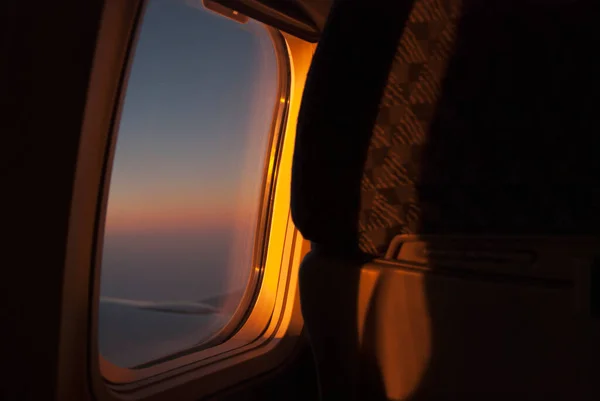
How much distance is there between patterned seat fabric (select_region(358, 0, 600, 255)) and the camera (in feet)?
1.99

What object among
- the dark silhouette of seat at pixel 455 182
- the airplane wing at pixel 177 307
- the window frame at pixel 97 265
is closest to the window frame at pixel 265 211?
the airplane wing at pixel 177 307

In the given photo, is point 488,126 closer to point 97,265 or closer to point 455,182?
point 455,182

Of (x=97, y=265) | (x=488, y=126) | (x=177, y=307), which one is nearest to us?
(x=488, y=126)

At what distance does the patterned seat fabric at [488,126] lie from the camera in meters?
0.61

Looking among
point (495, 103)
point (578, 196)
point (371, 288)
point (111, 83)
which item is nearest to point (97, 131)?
point (111, 83)

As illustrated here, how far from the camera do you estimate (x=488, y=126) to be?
2.17ft

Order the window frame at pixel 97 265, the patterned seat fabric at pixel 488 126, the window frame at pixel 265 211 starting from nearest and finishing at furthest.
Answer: the patterned seat fabric at pixel 488 126, the window frame at pixel 97 265, the window frame at pixel 265 211

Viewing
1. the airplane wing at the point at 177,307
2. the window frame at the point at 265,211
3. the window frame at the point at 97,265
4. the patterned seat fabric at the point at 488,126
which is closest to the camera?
the patterned seat fabric at the point at 488,126

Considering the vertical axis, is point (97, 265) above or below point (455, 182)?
below

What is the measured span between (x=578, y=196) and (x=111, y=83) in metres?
0.91

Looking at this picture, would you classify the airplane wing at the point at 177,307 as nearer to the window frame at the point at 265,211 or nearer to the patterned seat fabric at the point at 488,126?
the window frame at the point at 265,211

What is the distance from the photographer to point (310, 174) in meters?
0.73

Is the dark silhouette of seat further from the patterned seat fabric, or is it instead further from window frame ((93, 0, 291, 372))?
window frame ((93, 0, 291, 372))

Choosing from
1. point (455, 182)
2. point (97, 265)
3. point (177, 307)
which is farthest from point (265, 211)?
point (455, 182)
